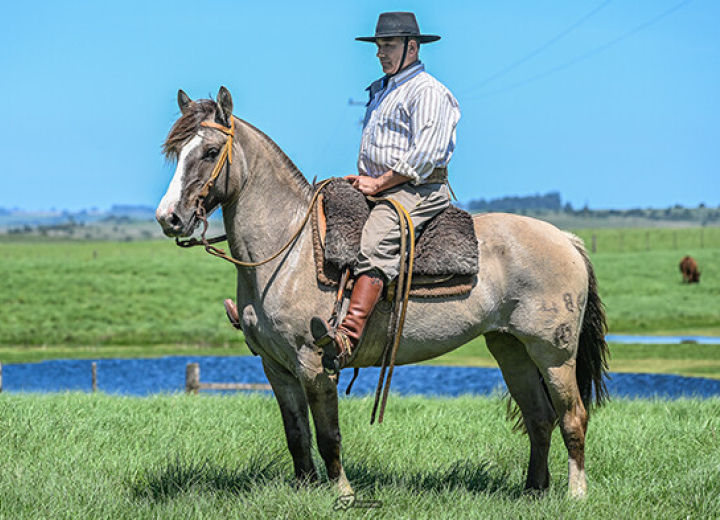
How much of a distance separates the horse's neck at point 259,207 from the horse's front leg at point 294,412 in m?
0.86

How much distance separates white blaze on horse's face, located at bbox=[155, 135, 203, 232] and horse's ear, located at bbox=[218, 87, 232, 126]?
0.71 ft

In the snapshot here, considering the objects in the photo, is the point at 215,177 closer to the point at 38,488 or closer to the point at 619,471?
the point at 38,488

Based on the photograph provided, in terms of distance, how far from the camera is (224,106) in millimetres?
5871

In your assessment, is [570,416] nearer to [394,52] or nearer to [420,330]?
[420,330]

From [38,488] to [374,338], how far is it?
2562 millimetres

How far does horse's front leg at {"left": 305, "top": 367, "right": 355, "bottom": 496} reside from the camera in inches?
234

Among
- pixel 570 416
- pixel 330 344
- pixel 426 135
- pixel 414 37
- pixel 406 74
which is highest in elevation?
pixel 414 37

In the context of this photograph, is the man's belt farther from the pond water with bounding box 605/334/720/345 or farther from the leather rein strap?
the pond water with bounding box 605/334/720/345

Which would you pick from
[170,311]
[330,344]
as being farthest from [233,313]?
[170,311]

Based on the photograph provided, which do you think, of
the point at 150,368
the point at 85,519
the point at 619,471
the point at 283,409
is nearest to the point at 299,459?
the point at 283,409

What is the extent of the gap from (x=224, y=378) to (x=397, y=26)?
1888 cm

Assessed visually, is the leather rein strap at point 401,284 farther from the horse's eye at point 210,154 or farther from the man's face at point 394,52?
the horse's eye at point 210,154

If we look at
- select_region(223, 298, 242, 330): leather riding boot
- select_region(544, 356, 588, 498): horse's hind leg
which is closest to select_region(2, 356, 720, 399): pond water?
select_region(544, 356, 588, 498): horse's hind leg

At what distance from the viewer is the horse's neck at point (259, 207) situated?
611cm
